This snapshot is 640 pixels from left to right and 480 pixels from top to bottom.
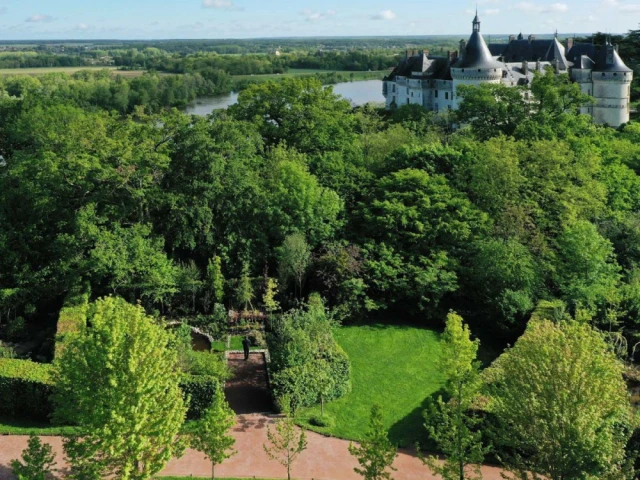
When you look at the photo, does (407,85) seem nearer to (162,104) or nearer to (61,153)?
(162,104)

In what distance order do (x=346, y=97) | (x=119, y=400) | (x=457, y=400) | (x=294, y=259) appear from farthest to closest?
1. (x=346, y=97)
2. (x=294, y=259)
3. (x=457, y=400)
4. (x=119, y=400)

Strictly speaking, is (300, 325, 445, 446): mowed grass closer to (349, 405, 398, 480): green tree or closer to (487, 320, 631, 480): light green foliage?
(349, 405, 398, 480): green tree

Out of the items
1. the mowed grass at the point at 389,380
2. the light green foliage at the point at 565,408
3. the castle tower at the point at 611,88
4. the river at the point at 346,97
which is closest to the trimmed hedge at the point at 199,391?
the mowed grass at the point at 389,380

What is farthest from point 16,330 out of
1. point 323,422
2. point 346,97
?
point 346,97

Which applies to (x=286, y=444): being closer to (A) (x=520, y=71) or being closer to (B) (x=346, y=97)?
(A) (x=520, y=71)

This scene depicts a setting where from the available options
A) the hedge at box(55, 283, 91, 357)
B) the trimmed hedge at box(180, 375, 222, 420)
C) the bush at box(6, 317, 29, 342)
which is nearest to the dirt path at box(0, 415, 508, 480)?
the trimmed hedge at box(180, 375, 222, 420)

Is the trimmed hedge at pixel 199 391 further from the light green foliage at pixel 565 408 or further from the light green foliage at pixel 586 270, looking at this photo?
the light green foliage at pixel 586 270

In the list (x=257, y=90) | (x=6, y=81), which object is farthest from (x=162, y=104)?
(x=257, y=90)
